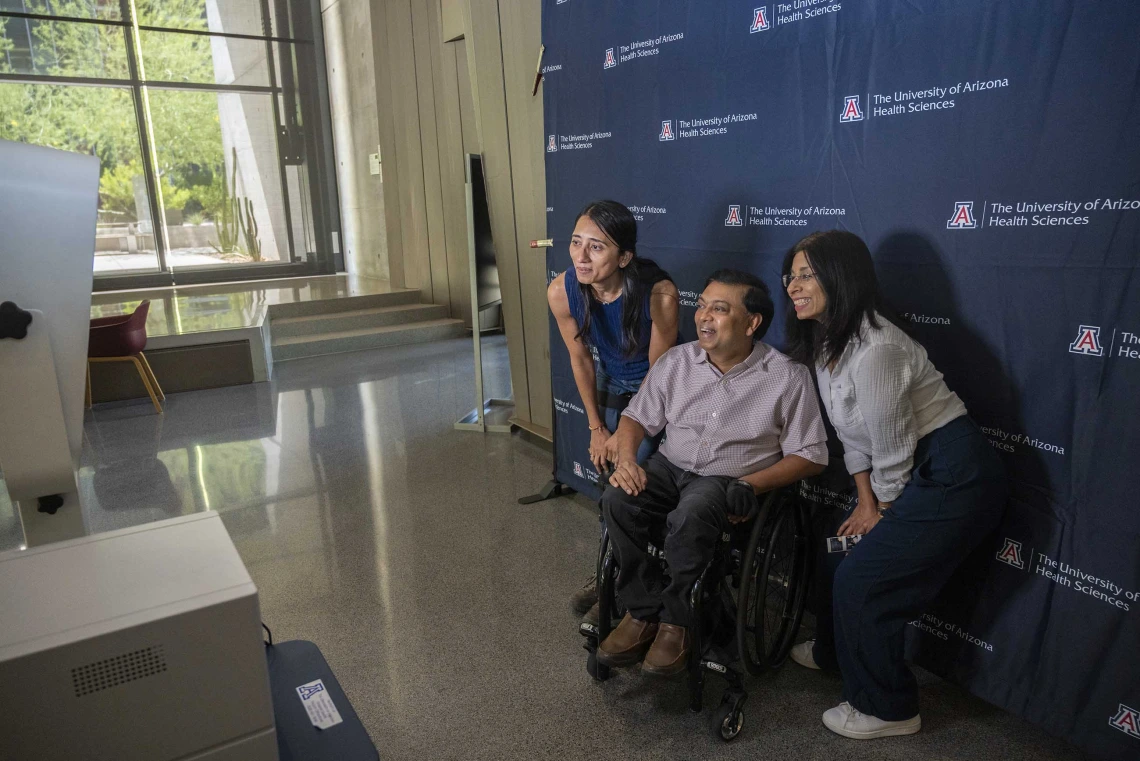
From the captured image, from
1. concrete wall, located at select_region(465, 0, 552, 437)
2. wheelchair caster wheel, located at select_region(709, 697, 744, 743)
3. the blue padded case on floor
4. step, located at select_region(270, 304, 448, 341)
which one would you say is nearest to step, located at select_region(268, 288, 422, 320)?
step, located at select_region(270, 304, 448, 341)

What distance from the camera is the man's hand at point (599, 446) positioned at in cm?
239

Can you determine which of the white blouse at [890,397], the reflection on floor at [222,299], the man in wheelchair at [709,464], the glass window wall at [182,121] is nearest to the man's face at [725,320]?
the man in wheelchair at [709,464]

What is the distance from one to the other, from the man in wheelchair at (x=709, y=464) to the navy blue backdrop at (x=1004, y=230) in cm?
32

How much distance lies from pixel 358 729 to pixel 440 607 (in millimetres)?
1022

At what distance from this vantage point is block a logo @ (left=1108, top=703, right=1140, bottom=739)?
1.65 m

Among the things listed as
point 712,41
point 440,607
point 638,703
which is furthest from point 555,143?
point 638,703

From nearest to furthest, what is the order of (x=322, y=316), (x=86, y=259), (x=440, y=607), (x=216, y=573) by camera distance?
(x=216, y=573), (x=86, y=259), (x=440, y=607), (x=322, y=316)

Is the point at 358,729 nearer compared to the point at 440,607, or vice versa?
the point at 358,729

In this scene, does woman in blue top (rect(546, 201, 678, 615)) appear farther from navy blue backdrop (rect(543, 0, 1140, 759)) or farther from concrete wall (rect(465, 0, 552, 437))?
concrete wall (rect(465, 0, 552, 437))

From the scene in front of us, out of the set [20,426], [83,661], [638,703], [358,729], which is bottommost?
[638,703]

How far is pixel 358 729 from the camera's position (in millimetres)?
1550

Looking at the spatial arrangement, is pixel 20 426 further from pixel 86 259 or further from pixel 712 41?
pixel 712 41

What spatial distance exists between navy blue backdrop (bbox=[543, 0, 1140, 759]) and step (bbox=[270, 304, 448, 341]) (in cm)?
555

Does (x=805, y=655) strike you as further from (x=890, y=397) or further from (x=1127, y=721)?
(x=890, y=397)
